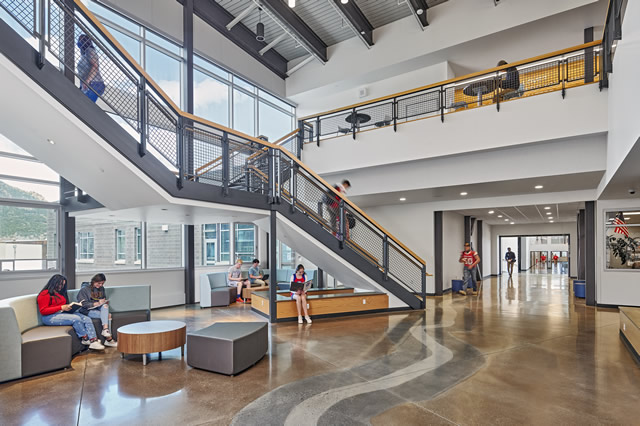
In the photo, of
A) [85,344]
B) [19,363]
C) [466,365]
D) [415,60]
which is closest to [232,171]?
[85,344]

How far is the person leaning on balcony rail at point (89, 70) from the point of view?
462 cm

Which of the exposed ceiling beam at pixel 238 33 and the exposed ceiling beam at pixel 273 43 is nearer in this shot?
the exposed ceiling beam at pixel 238 33

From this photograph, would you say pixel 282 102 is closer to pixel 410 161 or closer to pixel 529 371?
pixel 410 161

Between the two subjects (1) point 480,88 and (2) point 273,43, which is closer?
(1) point 480,88

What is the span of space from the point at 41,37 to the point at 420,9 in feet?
31.7

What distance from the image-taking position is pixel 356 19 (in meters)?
→ 11.3

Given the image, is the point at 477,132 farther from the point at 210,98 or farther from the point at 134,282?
the point at 134,282

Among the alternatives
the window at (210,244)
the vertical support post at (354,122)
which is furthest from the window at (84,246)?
the vertical support post at (354,122)

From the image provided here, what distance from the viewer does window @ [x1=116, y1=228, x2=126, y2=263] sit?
9.19 meters

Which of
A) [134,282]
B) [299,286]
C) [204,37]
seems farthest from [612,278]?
[204,37]

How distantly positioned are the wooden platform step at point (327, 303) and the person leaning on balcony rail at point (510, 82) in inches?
219

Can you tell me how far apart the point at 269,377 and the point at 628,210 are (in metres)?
10.0

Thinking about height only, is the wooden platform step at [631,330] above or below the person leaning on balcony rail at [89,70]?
below

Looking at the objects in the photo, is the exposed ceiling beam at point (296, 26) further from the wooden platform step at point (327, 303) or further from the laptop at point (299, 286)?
the wooden platform step at point (327, 303)
